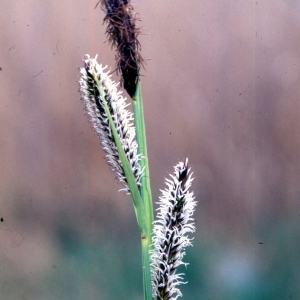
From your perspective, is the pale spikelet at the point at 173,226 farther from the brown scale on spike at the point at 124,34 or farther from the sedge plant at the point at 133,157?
the brown scale on spike at the point at 124,34

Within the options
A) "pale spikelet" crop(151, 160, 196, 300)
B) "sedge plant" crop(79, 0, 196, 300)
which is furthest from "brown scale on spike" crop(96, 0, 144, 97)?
"pale spikelet" crop(151, 160, 196, 300)

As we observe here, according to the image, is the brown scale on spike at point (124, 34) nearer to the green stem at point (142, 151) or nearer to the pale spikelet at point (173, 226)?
the green stem at point (142, 151)

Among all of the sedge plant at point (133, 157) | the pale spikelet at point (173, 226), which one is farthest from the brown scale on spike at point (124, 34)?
the pale spikelet at point (173, 226)

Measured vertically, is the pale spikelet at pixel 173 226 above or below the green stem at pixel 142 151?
below

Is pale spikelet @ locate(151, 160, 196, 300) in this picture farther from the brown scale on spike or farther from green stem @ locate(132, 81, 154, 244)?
the brown scale on spike

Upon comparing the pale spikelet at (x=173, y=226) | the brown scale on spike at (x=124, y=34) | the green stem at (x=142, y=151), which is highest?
the brown scale on spike at (x=124, y=34)

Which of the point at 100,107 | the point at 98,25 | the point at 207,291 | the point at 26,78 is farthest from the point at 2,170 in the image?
the point at 207,291
